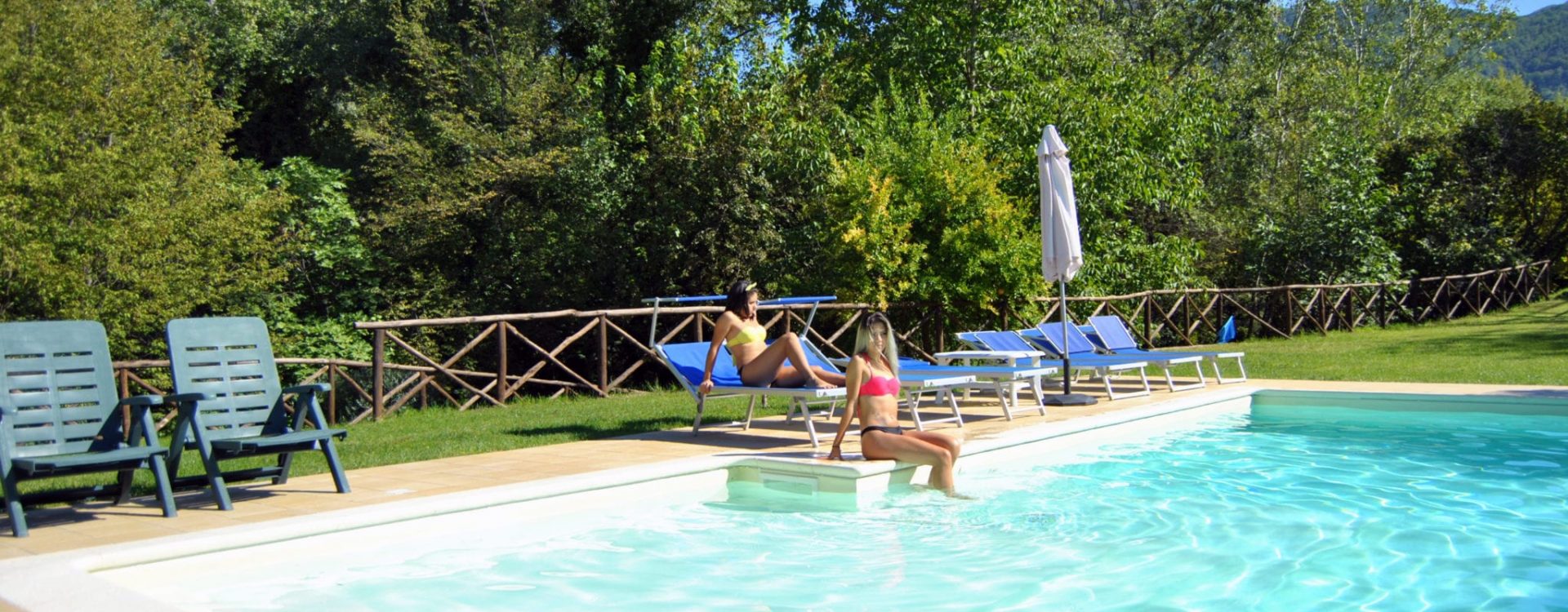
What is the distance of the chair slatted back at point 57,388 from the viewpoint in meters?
5.63

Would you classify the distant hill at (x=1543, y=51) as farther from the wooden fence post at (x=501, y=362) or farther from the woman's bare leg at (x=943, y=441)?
the woman's bare leg at (x=943, y=441)

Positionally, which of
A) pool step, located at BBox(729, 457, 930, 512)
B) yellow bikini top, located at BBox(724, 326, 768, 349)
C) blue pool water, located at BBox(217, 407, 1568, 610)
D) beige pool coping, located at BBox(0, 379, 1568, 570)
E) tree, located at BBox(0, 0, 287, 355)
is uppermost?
tree, located at BBox(0, 0, 287, 355)

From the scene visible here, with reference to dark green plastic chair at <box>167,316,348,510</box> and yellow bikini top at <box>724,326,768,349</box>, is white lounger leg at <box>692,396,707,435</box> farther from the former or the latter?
dark green plastic chair at <box>167,316,348,510</box>

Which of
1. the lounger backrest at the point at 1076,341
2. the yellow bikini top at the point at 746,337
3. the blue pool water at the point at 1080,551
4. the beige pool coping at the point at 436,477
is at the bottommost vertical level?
the blue pool water at the point at 1080,551

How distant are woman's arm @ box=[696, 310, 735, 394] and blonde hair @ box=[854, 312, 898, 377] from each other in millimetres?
1453

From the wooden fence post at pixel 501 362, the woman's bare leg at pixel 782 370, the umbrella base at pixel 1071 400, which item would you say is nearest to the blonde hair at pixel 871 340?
the woman's bare leg at pixel 782 370

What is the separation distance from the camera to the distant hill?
14350 centimetres

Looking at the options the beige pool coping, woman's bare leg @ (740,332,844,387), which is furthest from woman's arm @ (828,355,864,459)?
woman's bare leg @ (740,332,844,387)

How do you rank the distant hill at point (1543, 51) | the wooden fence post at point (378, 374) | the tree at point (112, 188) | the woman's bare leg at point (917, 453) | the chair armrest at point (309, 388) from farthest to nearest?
1. the distant hill at point (1543, 51)
2. the tree at point (112, 188)
3. the wooden fence post at point (378, 374)
4. the woman's bare leg at point (917, 453)
5. the chair armrest at point (309, 388)

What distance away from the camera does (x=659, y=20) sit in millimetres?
23000

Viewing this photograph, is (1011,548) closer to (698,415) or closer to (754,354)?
→ (754,354)

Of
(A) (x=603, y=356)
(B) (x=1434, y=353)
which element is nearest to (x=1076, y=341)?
(A) (x=603, y=356)

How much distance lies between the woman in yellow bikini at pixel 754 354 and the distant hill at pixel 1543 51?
157 metres

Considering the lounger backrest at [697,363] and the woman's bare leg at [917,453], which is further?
the lounger backrest at [697,363]
